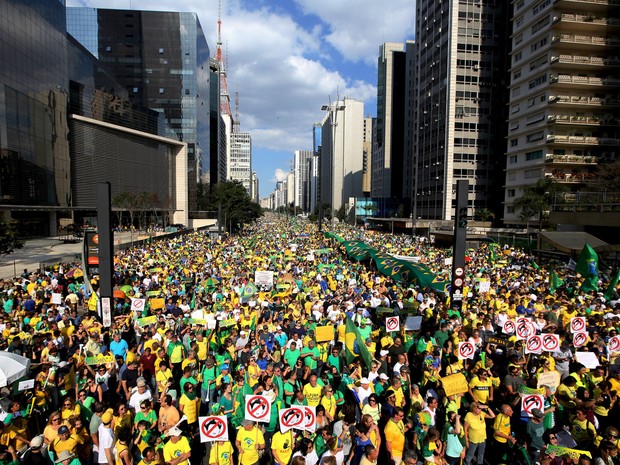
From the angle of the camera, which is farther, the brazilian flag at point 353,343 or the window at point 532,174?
the window at point 532,174

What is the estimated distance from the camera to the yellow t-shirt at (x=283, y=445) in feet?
19.0

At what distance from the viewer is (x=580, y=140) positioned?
164 ft

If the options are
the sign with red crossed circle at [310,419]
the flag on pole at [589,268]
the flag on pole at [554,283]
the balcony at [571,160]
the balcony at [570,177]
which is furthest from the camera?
the balcony at [571,160]

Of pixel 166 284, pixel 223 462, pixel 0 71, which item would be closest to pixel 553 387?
pixel 223 462

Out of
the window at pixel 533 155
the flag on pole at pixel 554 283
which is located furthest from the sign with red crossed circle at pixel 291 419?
the window at pixel 533 155

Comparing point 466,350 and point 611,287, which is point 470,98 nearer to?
point 611,287

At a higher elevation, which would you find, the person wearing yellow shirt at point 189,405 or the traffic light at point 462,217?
the traffic light at point 462,217

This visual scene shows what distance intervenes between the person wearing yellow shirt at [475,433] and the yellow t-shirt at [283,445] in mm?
2700

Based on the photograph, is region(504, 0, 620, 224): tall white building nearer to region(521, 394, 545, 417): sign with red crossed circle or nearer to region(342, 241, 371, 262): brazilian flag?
region(342, 241, 371, 262): brazilian flag

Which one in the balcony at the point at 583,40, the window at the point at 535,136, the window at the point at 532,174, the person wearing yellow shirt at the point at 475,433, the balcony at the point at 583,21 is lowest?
the person wearing yellow shirt at the point at 475,433

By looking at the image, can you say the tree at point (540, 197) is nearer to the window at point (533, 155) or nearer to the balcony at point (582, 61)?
the window at point (533, 155)

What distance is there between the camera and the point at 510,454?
6.44 metres

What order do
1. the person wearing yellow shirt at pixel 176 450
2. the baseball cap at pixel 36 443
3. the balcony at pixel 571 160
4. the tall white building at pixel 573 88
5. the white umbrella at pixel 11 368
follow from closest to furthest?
the person wearing yellow shirt at pixel 176 450 → the baseball cap at pixel 36 443 → the white umbrella at pixel 11 368 → the tall white building at pixel 573 88 → the balcony at pixel 571 160

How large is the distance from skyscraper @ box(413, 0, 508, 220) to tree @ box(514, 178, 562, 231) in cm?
2053
